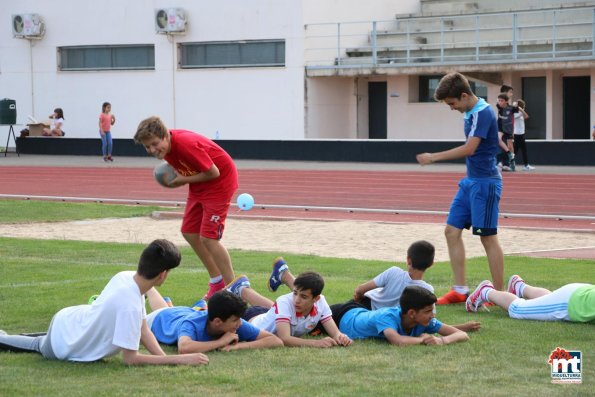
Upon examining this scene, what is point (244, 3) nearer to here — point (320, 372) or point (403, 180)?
point (403, 180)

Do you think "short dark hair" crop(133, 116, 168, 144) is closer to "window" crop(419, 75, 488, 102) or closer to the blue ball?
the blue ball

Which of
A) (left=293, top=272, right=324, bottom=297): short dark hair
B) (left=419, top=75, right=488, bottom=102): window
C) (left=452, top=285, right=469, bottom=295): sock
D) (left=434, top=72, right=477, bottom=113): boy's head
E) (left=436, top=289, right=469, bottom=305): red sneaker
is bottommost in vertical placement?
(left=436, top=289, right=469, bottom=305): red sneaker

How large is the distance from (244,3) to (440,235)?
26317mm

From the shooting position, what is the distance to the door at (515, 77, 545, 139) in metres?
39.4

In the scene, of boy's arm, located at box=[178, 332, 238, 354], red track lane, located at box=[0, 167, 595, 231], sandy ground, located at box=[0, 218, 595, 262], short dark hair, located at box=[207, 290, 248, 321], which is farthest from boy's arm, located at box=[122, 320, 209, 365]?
red track lane, located at box=[0, 167, 595, 231]

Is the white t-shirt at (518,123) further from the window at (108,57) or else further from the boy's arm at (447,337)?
the boy's arm at (447,337)

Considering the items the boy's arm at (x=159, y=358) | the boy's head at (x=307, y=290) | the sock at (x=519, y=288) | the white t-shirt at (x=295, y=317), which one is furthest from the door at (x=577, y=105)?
the boy's arm at (x=159, y=358)

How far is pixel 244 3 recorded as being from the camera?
4203 centimetres

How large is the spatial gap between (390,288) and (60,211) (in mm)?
12774

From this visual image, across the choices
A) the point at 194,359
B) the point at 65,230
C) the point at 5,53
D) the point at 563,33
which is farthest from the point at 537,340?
the point at 5,53

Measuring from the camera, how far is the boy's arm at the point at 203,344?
8.23m

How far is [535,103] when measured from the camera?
39.6 m

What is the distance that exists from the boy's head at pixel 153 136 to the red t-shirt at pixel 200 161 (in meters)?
0.29

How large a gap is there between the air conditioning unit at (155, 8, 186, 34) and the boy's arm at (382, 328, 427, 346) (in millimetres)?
35416
